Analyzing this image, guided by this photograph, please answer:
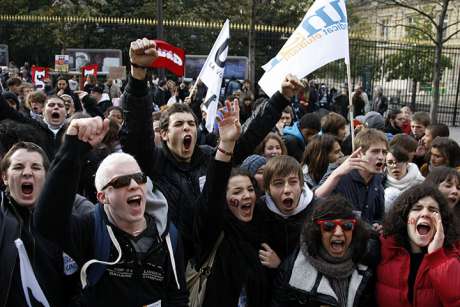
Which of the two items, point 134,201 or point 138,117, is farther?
point 138,117

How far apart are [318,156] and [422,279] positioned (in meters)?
1.86

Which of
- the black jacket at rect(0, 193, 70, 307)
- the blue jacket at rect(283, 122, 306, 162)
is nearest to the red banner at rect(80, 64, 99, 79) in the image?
the blue jacket at rect(283, 122, 306, 162)

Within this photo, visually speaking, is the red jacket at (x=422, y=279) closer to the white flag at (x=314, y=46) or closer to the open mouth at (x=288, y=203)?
the open mouth at (x=288, y=203)

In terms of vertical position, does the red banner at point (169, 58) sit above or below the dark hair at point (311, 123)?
above

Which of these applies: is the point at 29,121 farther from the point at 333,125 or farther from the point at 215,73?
the point at 333,125

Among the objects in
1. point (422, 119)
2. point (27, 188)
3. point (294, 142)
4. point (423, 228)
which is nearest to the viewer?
point (27, 188)

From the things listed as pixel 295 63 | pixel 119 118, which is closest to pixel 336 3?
pixel 295 63

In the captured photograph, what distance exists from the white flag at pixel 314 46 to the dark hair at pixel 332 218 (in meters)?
1.96

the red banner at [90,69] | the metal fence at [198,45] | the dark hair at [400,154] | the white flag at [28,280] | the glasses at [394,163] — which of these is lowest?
the white flag at [28,280]

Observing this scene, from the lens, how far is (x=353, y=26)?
31.7 m

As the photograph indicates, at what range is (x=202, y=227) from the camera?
2852 mm

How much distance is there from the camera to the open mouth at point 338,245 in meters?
2.85

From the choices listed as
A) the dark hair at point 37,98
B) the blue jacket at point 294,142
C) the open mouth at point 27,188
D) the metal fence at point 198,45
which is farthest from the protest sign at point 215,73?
the metal fence at point 198,45

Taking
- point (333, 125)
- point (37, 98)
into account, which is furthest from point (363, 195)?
point (37, 98)
